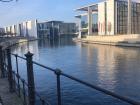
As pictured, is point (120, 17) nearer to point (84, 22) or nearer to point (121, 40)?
point (121, 40)

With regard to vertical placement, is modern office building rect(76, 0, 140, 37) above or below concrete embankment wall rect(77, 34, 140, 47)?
above

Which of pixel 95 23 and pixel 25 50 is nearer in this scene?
pixel 25 50

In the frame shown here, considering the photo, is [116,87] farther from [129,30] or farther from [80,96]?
[129,30]

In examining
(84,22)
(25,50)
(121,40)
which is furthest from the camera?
(84,22)

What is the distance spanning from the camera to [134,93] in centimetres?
2305

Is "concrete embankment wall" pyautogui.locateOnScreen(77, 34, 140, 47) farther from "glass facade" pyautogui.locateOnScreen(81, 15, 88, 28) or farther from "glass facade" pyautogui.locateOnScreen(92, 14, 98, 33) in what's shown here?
"glass facade" pyautogui.locateOnScreen(81, 15, 88, 28)

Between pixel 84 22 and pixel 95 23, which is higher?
pixel 84 22

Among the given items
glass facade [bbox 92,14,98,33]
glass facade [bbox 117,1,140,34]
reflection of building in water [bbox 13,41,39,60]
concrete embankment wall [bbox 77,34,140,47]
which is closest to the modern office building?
glass facade [bbox 117,1,140,34]

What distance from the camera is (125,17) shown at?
383 feet

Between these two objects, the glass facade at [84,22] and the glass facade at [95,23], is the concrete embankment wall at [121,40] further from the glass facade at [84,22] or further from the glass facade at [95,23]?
the glass facade at [84,22]

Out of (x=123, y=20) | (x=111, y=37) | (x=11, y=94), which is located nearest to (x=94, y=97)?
(x=11, y=94)

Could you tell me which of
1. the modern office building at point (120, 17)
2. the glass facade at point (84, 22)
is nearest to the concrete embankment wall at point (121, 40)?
the modern office building at point (120, 17)

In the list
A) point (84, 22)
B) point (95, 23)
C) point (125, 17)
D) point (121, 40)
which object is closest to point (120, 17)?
point (125, 17)

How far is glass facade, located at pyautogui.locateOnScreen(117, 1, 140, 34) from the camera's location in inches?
4525
